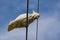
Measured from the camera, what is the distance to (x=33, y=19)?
4.70 m

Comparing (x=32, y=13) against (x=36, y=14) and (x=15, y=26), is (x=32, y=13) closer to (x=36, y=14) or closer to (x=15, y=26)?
(x=36, y=14)

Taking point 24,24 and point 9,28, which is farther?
point 9,28

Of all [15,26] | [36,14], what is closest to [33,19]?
[36,14]

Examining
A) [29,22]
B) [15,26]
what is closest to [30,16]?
[29,22]

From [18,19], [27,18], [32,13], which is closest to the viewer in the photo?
[27,18]

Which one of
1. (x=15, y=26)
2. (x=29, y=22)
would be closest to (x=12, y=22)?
(x=15, y=26)

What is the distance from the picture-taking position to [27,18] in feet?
14.0

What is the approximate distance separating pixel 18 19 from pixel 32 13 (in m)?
0.54

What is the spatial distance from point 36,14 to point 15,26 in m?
0.56

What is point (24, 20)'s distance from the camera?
4.48m

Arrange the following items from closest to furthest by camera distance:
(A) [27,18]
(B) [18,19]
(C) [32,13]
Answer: (A) [27,18] → (B) [18,19] → (C) [32,13]

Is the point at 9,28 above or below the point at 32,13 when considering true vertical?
below

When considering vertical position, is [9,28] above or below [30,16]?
below

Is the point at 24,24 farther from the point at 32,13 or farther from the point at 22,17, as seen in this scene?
the point at 32,13
